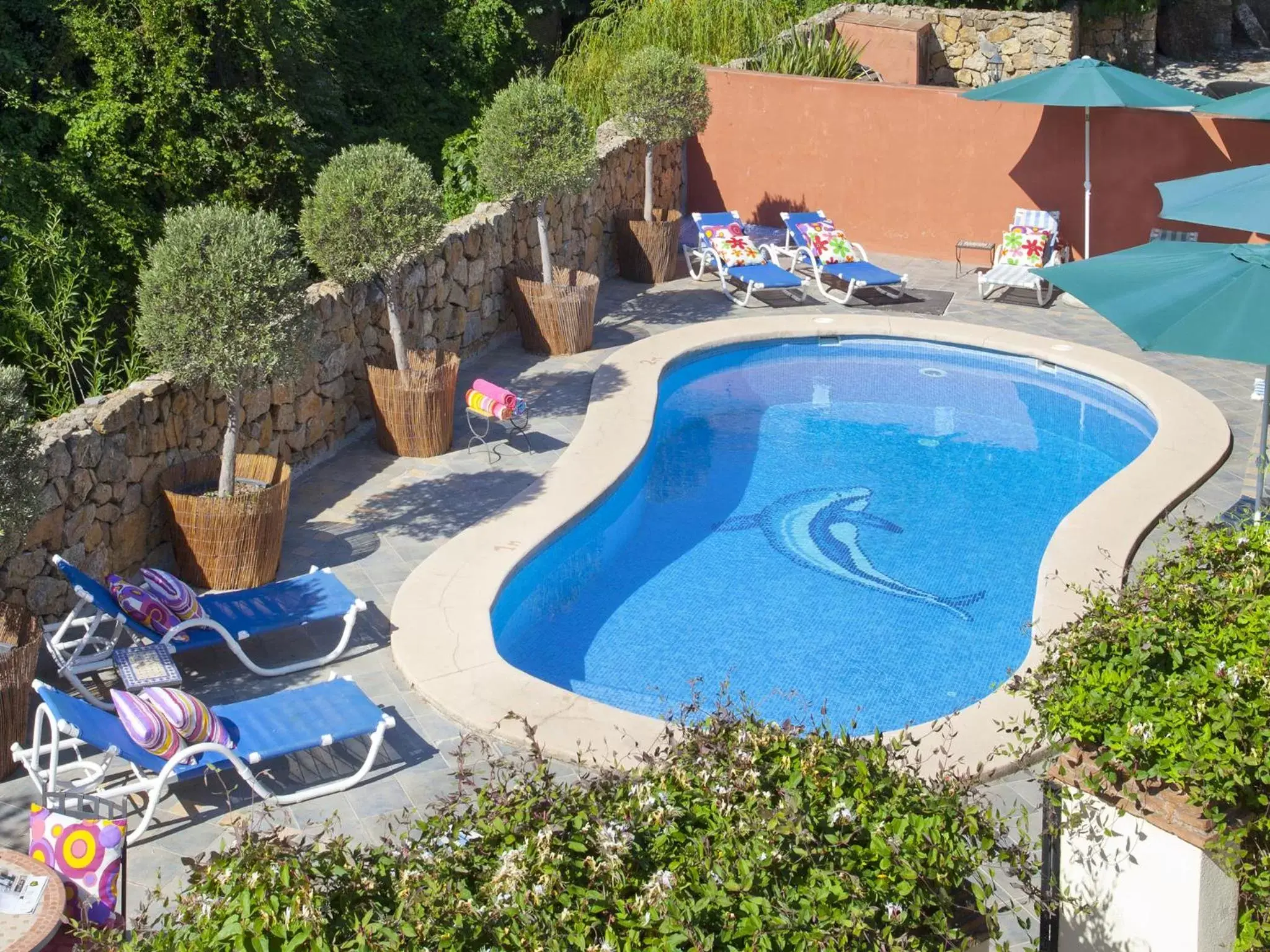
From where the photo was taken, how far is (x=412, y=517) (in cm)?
1027

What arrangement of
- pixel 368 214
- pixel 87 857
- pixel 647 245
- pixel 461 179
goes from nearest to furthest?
1. pixel 87 857
2. pixel 368 214
3. pixel 647 245
4. pixel 461 179

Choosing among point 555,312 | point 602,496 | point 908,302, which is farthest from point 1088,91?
point 602,496

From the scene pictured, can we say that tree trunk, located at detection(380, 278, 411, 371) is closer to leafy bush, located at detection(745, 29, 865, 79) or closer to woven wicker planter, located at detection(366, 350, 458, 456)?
woven wicker planter, located at detection(366, 350, 458, 456)

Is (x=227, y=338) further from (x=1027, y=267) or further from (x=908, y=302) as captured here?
(x=1027, y=267)

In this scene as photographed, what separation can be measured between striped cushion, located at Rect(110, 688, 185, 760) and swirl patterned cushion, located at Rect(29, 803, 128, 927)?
0.84 metres

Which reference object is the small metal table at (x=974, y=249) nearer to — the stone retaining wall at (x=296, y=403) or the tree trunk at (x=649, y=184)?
the tree trunk at (x=649, y=184)

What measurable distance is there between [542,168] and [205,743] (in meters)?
7.46

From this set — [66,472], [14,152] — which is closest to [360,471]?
[66,472]

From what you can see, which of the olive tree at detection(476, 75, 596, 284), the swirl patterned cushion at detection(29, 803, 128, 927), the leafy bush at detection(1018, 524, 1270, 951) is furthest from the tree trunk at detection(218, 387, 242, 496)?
the leafy bush at detection(1018, 524, 1270, 951)

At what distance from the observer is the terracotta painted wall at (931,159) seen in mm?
15320

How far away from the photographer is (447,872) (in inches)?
160

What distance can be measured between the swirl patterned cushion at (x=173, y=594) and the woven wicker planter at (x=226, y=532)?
900 mm

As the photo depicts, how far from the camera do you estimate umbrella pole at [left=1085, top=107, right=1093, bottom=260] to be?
50.1 feet

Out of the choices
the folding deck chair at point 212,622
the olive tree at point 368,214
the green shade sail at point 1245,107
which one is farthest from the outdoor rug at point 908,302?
the folding deck chair at point 212,622
